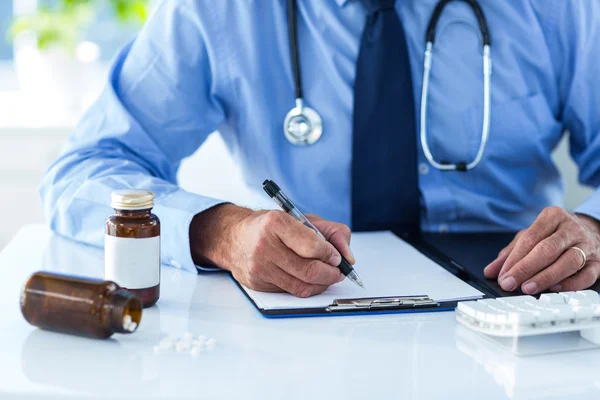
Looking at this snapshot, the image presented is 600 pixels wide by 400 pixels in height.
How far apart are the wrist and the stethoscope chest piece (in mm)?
354

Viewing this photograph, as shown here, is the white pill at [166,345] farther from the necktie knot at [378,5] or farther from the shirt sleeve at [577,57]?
the shirt sleeve at [577,57]

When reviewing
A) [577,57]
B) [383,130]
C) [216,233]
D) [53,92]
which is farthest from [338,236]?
[53,92]

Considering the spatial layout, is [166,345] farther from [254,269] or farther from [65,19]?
[65,19]

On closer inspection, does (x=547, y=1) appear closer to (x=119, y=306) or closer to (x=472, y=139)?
(x=472, y=139)

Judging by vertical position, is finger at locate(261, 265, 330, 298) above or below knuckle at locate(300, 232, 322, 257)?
below

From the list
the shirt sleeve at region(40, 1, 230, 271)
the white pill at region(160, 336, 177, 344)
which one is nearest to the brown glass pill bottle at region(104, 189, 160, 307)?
the white pill at region(160, 336, 177, 344)

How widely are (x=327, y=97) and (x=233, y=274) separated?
53cm

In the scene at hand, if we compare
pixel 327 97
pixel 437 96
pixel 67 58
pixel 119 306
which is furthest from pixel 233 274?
pixel 67 58

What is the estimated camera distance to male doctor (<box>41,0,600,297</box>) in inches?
57.4

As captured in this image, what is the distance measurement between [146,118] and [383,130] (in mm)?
452

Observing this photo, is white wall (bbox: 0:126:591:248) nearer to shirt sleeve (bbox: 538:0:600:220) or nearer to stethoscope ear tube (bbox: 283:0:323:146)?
stethoscope ear tube (bbox: 283:0:323:146)

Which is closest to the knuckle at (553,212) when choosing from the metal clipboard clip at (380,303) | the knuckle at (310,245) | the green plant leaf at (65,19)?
the metal clipboard clip at (380,303)

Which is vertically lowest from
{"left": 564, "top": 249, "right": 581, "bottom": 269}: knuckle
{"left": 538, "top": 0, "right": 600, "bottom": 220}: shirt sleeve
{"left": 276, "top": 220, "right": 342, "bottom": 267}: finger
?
{"left": 564, "top": 249, "right": 581, "bottom": 269}: knuckle

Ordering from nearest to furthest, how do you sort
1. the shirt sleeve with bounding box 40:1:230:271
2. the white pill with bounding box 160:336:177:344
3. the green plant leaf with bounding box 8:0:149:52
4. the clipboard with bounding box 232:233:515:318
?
the white pill with bounding box 160:336:177:344, the clipboard with bounding box 232:233:515:318, the shirt sleeve with bounding box 40:1:230:271, the green plant leaf with bounding box 8:0:149:52
